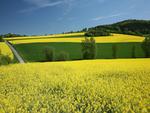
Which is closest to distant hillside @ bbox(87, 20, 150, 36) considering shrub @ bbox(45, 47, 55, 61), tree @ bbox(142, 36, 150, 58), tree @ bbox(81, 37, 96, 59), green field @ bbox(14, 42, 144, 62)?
green field @ bbox(14, 42, 144, 62)

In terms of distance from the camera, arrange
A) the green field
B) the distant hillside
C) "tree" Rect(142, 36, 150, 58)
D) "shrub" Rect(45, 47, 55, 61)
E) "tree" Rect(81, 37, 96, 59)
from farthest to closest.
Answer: the distant hillside → the green field → "tree" Rect(81, 37, 96, 59) → "tree" Rect(142, 36, 150, 58) → "shrub" Rect(45, 47, 55, 61)

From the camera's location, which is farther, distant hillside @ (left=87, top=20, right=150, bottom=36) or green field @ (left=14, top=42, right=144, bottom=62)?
distant hillside @ (left=87, top=20, right=150, bottom=36)

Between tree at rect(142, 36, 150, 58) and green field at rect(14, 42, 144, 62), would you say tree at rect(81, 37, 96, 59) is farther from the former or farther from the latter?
tree at rect(142, 36, 150, 58)

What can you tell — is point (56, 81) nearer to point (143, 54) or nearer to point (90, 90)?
point (90, 90)

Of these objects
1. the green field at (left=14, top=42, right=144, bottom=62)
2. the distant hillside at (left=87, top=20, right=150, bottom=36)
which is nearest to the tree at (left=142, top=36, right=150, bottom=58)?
the green field at (left=14, top=42, right=144, bottom=62)

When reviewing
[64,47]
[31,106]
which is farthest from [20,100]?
[64,47]

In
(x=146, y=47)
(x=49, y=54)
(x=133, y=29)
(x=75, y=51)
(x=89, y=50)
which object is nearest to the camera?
(x=49, y=54)

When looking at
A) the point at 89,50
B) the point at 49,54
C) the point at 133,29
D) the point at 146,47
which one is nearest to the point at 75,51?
the point at 89,50

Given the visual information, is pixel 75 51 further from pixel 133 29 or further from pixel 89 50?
pixel 133 29

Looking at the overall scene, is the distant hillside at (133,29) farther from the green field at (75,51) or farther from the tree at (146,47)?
the tree at (146,47)

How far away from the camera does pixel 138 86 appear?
13242 millimetres

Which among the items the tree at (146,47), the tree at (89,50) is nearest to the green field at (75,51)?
the tree at (89,50)

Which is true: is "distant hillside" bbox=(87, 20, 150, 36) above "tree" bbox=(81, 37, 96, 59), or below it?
above

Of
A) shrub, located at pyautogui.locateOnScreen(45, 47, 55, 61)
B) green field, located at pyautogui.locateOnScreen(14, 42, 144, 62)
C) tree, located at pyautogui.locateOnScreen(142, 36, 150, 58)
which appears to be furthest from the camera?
green field, located at pyautogui.locateOnScreen(14, 42, 144, 62)
